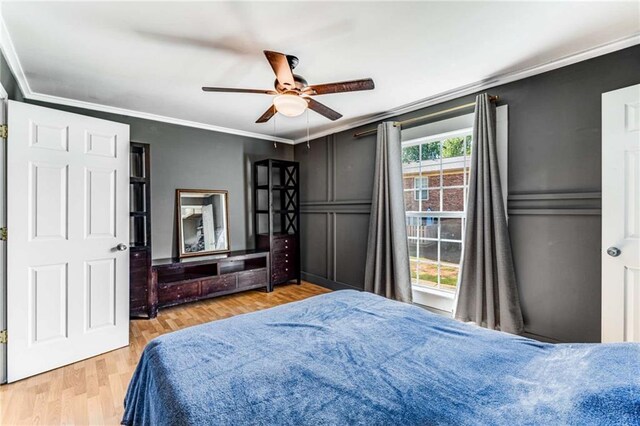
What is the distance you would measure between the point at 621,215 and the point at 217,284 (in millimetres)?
4010

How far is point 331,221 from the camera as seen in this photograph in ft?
14.8

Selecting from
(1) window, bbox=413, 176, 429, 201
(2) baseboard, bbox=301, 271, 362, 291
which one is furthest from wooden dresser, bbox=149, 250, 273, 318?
(1) window, bbox=413, 176, 429, 201

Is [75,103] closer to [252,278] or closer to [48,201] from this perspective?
[48,201]

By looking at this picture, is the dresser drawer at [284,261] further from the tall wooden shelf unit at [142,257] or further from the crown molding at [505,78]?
the crown molding at [505,78]

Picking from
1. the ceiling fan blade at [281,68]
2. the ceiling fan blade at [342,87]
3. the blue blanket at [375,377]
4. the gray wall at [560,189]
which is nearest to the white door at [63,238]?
the blue blanket at [375,377]

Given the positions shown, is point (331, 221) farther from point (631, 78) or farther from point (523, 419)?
point (523, 419)

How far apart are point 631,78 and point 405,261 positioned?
2.36 meters

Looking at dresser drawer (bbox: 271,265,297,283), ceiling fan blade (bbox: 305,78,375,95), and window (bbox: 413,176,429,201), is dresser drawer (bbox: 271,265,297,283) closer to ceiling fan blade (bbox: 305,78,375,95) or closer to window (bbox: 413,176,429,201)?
window (bbox: 413,176,429,201)

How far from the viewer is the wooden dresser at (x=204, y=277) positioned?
3443mm

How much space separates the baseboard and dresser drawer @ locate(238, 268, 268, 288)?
855mm

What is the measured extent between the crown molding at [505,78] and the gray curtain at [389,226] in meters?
0.29

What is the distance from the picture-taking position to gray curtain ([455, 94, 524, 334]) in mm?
2551

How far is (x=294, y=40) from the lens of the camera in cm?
206

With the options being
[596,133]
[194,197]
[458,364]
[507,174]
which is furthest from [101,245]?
[596,133]
